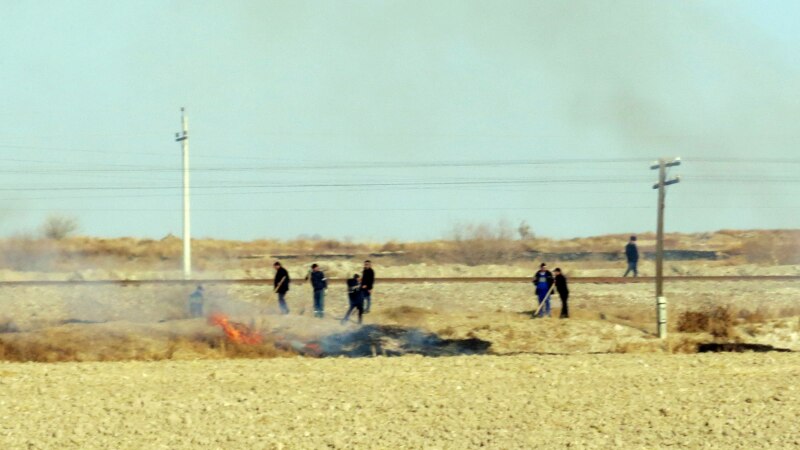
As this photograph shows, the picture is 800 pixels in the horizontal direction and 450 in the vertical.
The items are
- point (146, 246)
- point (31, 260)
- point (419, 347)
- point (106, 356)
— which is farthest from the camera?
point (146, 246)

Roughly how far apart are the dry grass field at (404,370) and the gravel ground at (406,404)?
0.17ft

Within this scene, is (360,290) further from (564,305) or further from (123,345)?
(123,345)

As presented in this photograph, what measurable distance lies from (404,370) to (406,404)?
400 centimetres

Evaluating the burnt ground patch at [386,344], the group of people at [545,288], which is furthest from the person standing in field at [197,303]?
the group of people at [545,288]

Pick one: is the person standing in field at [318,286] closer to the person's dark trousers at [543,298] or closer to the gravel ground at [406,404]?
the person's dark trousers at [543,298]

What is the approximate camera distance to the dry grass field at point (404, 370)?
1639 centimetres

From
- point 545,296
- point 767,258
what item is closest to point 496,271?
point 767,258

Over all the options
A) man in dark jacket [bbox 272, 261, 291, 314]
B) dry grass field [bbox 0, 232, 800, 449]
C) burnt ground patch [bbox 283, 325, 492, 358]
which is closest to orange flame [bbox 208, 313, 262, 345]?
dry grass field [bbox 0, 232, 800, 449]

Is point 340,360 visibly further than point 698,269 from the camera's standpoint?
No

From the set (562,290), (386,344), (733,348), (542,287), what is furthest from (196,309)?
(733,348)

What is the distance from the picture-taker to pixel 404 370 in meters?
22.5

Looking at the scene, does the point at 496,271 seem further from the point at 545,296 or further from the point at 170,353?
the point at 170,353

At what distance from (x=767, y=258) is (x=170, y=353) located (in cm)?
3788

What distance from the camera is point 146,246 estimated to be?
227 ft
